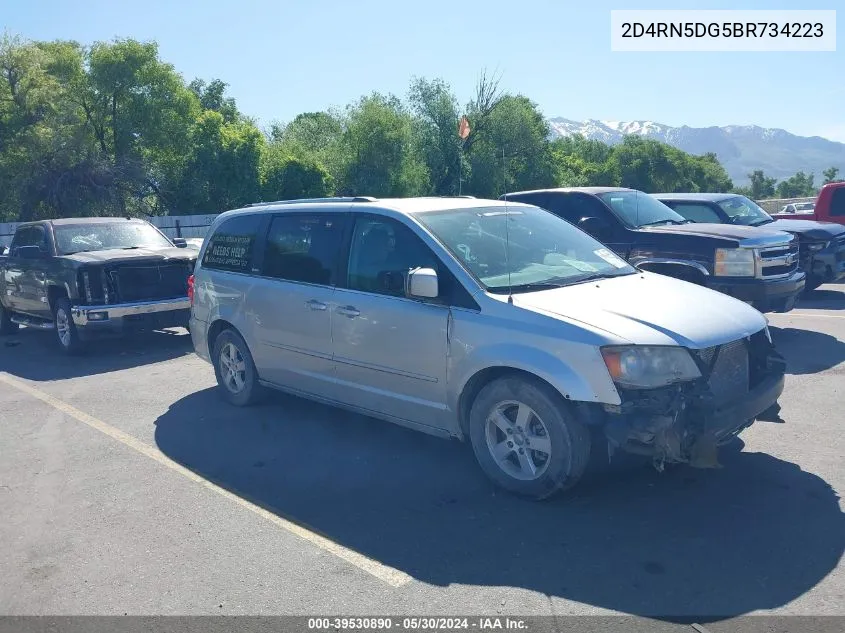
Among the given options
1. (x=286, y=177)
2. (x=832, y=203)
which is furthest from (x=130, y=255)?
(x=286, y=177)

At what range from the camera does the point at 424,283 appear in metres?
4.94

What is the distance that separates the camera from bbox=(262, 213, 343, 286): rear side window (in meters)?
6.00

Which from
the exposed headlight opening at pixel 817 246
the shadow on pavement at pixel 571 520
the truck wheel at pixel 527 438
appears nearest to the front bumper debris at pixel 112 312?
the shadow on pavement at pixel 571 520

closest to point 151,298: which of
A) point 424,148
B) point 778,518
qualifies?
point 778,518

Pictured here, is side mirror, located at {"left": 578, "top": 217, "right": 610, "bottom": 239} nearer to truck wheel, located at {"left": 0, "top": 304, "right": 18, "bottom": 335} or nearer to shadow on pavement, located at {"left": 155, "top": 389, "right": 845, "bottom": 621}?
shadow on pavement, located at {"left": 155, "top": 389, "right": 845, "bottom": 621}

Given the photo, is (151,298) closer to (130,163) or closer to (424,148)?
(130,163)

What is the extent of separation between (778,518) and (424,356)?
2.33m

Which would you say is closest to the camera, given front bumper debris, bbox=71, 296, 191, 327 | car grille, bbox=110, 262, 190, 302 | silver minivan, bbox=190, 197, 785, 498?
silver minivan, bbox=190, 197, 785, 498

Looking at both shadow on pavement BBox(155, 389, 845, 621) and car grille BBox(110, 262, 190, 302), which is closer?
shadow on pavement BBox(155, 389, 845, 621)

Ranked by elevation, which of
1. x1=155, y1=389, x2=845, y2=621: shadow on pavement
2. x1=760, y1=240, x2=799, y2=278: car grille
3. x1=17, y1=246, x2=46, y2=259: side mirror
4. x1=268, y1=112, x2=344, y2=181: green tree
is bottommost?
x1=155, y1=389, x2=845, y2=621: shadow on pavement

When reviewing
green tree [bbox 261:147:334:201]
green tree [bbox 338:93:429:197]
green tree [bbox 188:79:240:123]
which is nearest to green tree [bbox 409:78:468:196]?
green tree [bbox 338:93:429:197]

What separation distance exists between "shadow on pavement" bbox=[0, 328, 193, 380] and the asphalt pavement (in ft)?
9.11

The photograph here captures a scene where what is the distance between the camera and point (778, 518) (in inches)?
169

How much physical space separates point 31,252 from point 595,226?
25.5 feet
